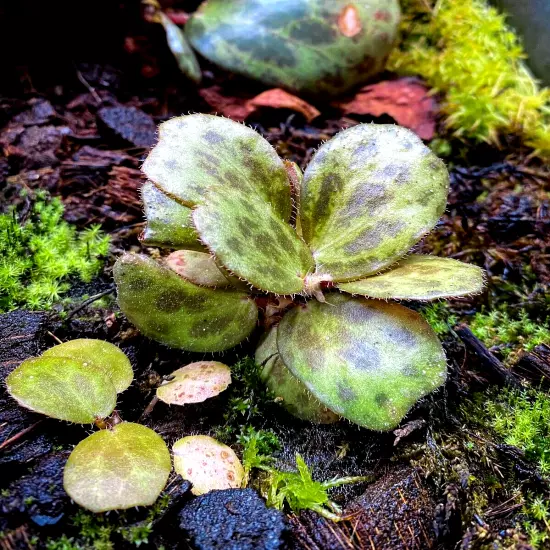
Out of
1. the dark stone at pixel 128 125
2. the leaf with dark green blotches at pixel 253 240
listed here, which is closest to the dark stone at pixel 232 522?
the leaf with dark green blotches at pixel 253 240

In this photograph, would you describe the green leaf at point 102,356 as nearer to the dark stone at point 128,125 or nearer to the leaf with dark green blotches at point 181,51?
the dark stone at point 128,125

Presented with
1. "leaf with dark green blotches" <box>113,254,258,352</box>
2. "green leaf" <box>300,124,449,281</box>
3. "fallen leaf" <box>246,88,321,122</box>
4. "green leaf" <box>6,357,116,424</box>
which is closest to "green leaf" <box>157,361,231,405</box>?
"leaf with dark green blotches" <box>113,254,258,352</box>

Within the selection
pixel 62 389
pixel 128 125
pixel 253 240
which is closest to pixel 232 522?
pixel 62 389

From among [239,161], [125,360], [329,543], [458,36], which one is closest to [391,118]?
[458,36]

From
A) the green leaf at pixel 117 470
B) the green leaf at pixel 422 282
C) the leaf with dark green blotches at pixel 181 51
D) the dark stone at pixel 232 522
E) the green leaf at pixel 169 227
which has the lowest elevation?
the dark stone at pixel 232 522

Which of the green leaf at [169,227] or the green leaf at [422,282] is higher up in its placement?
the green leaf at [169,227]

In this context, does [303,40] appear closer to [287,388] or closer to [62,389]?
[287,388]

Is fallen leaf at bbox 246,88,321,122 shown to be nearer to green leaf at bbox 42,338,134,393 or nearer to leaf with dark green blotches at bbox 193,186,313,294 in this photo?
leaf with dark green blotches at bbox 193,186,313,294
